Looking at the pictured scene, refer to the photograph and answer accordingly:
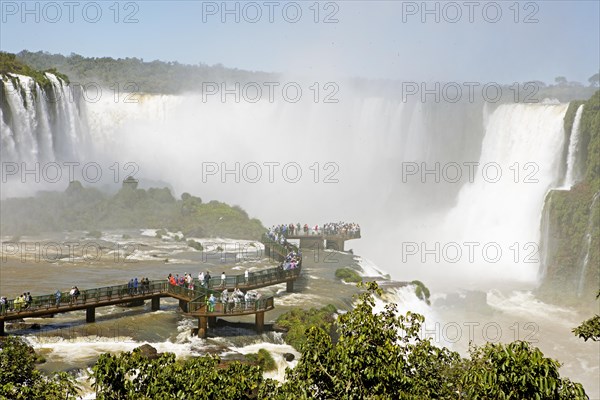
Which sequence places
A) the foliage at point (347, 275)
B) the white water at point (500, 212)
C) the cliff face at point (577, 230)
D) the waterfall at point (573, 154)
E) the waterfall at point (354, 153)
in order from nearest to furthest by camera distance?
the foliage at point (347, 275)
the cliff face at point (577, 230)
the waterfall at point (573, 154)
the white water at point (500, 212)
the waterfall at point (354, 153)

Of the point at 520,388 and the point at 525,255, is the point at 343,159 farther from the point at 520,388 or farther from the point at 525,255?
the point at 520,388

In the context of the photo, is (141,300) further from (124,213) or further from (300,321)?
(124,213)

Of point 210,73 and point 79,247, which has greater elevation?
point 210,73

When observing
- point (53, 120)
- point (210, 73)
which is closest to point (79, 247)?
point (53, 120)

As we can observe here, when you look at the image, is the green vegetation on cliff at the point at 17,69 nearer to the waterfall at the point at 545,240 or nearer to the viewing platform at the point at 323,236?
the viewing platform at the point at 323,236

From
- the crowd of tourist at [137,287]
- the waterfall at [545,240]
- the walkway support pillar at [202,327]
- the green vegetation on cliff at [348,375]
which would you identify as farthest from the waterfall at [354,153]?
the green vegetation on cliff at [348,375]

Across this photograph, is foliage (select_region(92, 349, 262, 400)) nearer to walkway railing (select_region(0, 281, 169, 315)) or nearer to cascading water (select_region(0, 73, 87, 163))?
walkway railing (select_region(0, 281, 169, 315))

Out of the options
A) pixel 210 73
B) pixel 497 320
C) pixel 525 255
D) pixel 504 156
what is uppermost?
pixel 210 73

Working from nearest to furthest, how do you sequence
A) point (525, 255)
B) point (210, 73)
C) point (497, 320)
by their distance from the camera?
point (497, 320) < point (525, 255) < point (210, 73)
